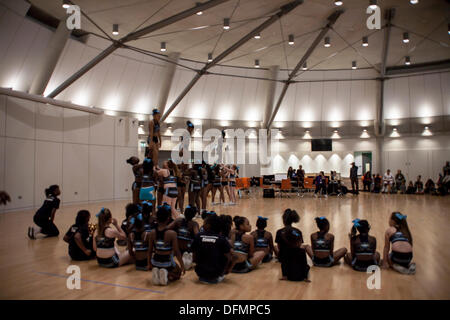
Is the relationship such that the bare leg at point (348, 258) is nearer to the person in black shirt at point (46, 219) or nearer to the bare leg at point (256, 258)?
the bare leg at point (256, 258)

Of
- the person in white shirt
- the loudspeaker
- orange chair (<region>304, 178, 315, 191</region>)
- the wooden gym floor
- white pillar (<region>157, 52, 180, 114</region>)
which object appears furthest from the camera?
the person in white shirt

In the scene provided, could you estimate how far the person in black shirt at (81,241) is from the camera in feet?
17.5

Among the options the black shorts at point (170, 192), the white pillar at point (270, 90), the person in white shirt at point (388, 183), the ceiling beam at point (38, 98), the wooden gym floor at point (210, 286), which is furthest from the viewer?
the white pillar at point (270, 90)

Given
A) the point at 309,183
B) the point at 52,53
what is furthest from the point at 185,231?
the point at 309,183

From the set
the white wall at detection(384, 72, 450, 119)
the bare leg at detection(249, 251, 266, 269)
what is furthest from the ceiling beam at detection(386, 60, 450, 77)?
the bare leg at detection(249, 251, 266, 269)

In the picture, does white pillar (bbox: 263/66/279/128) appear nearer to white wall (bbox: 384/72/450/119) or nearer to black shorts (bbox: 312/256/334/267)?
white wall (bbox: 384/72/450/119)

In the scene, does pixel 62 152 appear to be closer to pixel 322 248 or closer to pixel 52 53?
pixel 52 53

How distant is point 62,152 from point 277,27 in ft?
34.8

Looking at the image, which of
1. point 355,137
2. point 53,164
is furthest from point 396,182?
point 53,164

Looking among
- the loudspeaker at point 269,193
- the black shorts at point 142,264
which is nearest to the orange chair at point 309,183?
the loudspeaker at point 269,193

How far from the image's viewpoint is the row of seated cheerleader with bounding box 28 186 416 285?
166 inches

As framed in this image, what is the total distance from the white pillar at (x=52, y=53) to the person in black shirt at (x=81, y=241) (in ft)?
30.2

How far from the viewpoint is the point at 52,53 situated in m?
12.3
